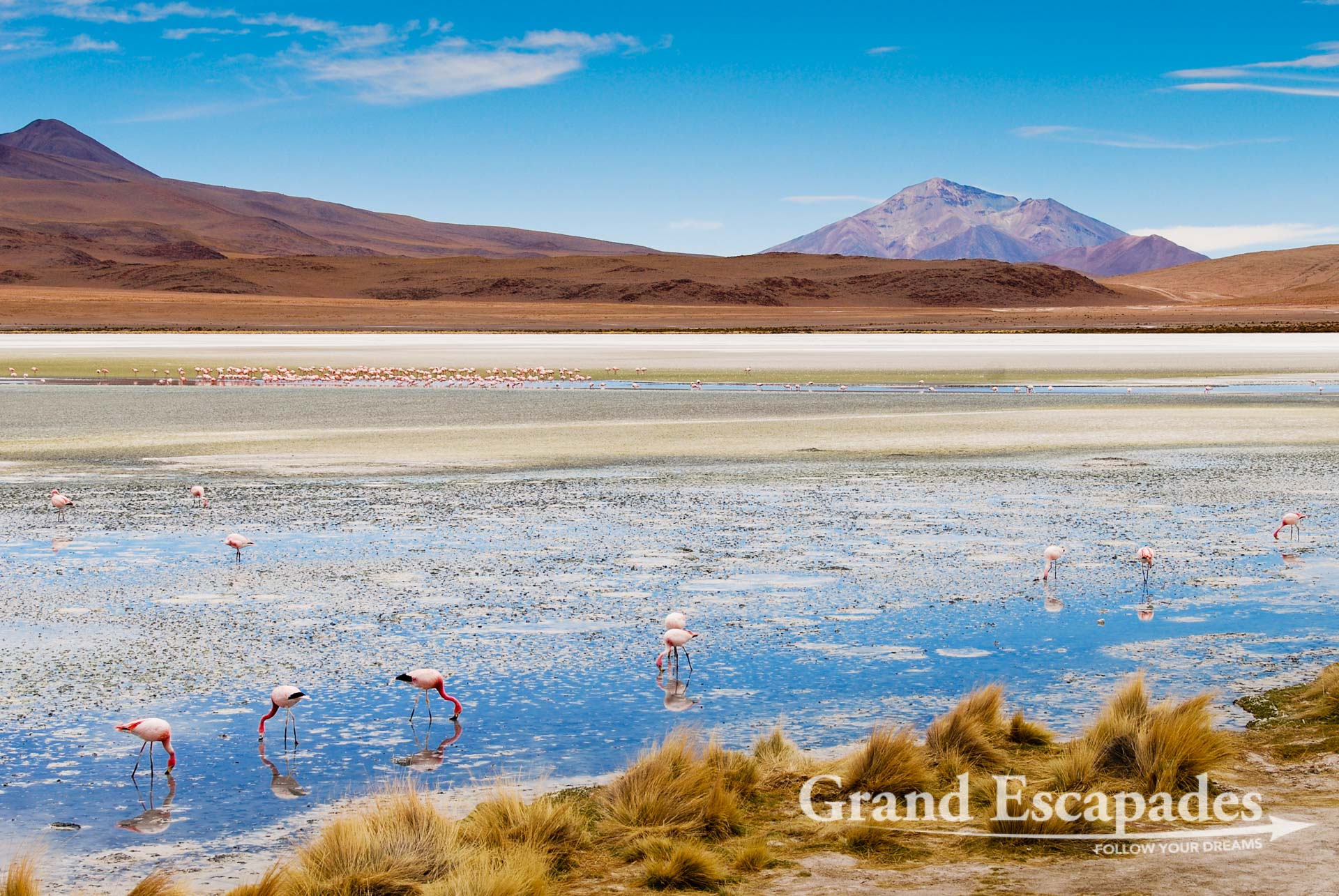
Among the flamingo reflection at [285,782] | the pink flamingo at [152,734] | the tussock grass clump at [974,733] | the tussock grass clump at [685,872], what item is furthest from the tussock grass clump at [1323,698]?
the pink flamingo at [152,734]

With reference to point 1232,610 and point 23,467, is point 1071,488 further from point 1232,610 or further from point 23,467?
point 23,467

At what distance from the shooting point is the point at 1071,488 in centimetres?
1493

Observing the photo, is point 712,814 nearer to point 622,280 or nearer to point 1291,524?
point 1291,524

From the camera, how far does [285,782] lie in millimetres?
6133

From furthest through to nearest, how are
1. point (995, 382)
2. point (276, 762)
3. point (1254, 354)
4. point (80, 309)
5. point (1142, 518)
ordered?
point (80, 309) → point (1254, 354) → point (995, 382) → point (1142, 518) → point (276, 762)

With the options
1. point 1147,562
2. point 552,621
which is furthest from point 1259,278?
point 552,621

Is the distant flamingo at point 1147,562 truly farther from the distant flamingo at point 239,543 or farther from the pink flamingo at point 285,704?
the distant flamingo at point 239,543

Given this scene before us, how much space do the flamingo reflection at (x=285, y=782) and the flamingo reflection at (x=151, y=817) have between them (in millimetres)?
411

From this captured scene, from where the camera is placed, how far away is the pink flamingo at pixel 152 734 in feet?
19.9

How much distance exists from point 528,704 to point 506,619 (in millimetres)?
1830

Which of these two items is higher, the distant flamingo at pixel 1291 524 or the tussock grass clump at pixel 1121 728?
the distant flamingo at pixel 1291 524

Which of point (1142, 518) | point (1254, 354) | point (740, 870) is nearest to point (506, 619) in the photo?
point (740, 870)

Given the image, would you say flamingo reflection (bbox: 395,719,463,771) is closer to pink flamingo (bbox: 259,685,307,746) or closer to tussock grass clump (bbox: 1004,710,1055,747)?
pink flamingo (bbox: 259,685,307,746)

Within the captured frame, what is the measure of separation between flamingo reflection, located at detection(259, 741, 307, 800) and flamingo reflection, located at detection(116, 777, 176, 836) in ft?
1.35
